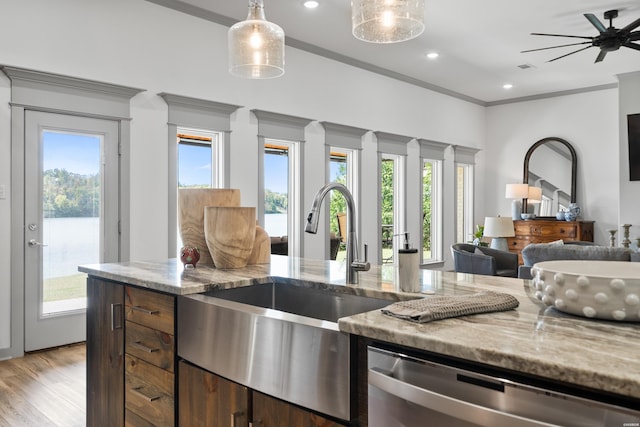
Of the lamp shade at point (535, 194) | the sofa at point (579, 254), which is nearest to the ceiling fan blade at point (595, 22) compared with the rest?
the sofa at point (579, 254)

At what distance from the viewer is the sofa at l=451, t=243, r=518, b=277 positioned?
16.3 feet

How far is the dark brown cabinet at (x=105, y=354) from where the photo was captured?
7.01ft

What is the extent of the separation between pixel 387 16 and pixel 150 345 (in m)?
1.69

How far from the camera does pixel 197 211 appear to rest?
2.43 meters

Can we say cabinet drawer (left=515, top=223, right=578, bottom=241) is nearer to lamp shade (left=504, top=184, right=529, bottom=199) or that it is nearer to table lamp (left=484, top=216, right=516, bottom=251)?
lamp shade (left=504, top=184, right=529, bottom=199)

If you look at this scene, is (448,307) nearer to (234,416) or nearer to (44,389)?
(234,416)

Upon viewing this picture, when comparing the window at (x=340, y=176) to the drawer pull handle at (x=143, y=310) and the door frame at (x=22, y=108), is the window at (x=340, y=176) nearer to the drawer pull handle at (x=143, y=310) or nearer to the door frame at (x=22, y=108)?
the door frame at (x=22, y=108)

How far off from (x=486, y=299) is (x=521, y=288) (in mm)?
407

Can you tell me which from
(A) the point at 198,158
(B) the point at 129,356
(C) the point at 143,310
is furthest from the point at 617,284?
(A) the point at 198,158

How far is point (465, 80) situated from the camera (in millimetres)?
7867

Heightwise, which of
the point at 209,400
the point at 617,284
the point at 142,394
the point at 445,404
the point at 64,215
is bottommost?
the point at 142,394

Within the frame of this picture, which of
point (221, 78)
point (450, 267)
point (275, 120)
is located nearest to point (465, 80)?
point (450, 267)

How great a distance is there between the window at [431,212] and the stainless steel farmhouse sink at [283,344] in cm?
639

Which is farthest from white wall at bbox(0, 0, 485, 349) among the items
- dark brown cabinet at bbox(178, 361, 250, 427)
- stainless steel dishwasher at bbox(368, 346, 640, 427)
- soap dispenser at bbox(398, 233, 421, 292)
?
stainless steel dishwasher at bbox(368, 346, 640, 427)
